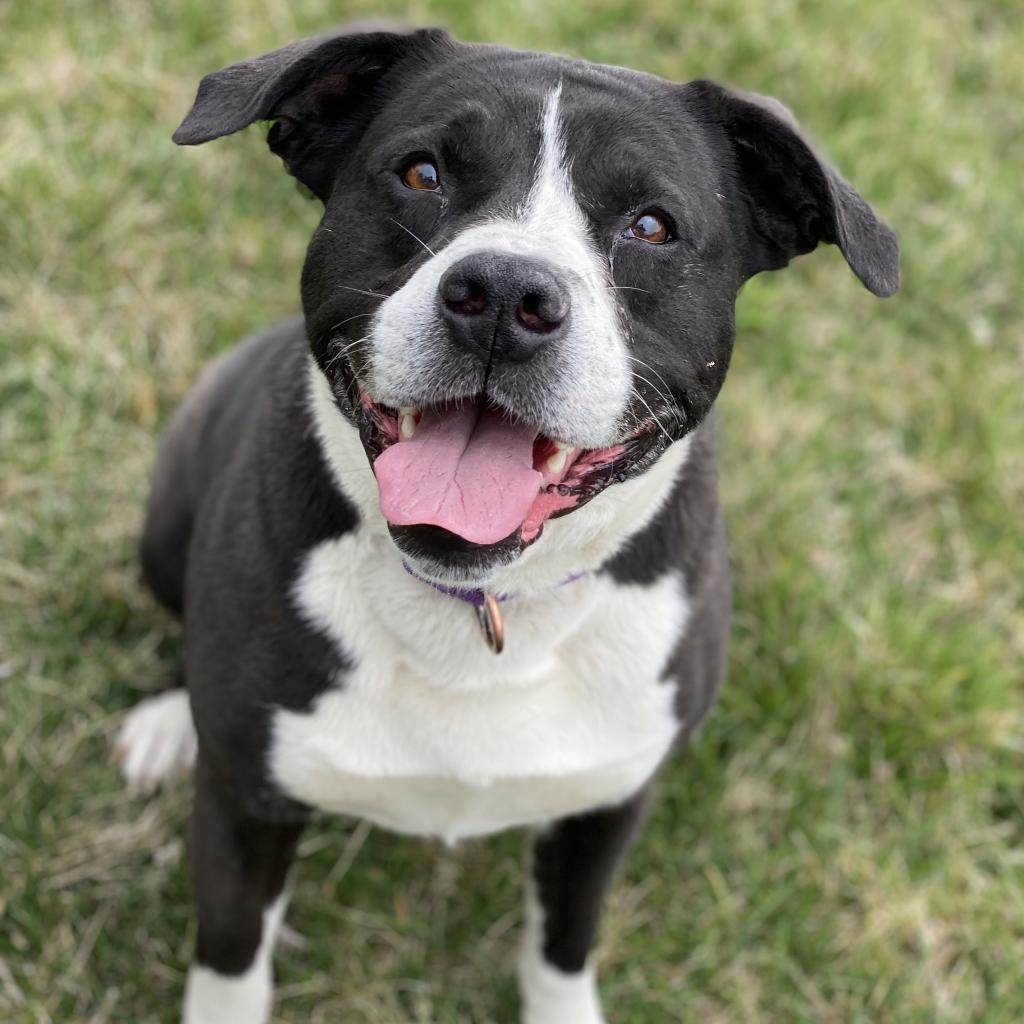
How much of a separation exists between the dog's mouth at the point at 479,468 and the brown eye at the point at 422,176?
0.34 meters

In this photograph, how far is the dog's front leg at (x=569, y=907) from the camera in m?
3.06

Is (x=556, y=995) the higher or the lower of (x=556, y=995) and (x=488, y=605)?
the lower

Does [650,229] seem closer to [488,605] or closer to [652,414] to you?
[652,414]

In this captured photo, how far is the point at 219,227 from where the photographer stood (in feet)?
15.1

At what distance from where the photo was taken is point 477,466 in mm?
2326

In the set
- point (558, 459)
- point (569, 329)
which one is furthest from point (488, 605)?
point (569, 329)

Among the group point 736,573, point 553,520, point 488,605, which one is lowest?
point 736,573

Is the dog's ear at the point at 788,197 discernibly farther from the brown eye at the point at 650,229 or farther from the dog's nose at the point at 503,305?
the dog's nose at the point at 503,305

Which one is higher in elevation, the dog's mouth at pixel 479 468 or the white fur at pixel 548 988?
the dog's mouth at pixel 479 468

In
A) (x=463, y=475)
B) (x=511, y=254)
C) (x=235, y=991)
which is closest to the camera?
(x=511, y=254)

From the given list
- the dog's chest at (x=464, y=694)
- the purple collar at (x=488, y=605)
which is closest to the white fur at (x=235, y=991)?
the dog's chest at (x=464, y=694)

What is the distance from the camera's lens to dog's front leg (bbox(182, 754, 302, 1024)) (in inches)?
114

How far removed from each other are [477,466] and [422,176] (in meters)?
0.49

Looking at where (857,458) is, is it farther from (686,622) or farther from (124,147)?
(124,147)
